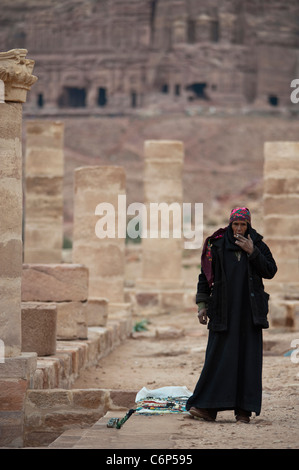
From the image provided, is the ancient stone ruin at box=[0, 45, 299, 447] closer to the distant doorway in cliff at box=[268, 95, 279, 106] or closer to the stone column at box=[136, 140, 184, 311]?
the stone column at box=[136, 140, 184, 311]

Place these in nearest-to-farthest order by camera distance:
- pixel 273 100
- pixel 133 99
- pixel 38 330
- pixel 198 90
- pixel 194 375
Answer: pixel 38 330
pixel 194 375
pixel 198 90
pixel 273 100
pixel 133 99

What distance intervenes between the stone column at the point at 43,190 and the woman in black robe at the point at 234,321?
11467 mm

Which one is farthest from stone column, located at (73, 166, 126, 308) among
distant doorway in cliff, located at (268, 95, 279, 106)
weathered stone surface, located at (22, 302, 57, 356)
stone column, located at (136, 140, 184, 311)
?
distant doorway in cliff, located at (268, 95, 279, 106)

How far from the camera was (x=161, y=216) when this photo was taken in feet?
66.9

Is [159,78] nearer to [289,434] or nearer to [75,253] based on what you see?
[75,253]

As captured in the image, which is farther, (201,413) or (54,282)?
(54,282)

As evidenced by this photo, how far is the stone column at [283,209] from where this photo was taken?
1848 cm

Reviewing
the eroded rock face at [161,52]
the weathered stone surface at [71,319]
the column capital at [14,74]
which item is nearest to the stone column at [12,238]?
the column capital at [14,74]

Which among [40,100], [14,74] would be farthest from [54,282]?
[40,100]

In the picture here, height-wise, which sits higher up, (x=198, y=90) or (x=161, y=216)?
(x=198, y=90)

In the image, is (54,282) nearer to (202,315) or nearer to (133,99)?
(202,315)

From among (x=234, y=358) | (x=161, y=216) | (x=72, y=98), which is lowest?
(x=234, y=358)

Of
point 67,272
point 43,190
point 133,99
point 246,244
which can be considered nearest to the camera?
point 246,244

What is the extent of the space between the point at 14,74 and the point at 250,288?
260 centimetres
